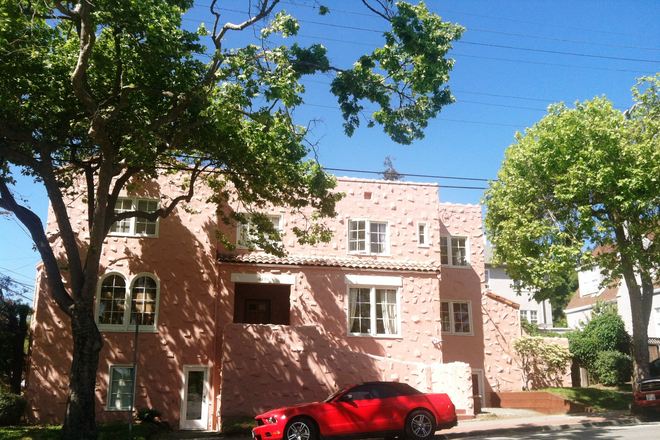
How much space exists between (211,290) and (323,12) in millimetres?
10596

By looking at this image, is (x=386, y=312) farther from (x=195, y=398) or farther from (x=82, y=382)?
(x=82, y=382)

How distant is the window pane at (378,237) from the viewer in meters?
21.7

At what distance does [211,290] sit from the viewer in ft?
63.0

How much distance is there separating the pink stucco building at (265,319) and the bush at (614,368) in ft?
11.5

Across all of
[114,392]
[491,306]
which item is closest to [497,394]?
[491,306]

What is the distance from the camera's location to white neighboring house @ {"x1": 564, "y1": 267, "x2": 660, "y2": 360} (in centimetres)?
2725

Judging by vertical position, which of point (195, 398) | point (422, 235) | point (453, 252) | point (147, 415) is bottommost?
point (147, 415)

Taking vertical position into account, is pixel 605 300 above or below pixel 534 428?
above

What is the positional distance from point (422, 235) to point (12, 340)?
1481cm

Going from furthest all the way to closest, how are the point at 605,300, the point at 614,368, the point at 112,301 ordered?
the point at 605,300 → the point at 614,368 → the point at 112,301

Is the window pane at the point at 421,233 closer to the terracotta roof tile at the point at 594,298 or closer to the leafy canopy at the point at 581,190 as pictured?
the leafy canopy at the point at 581,190

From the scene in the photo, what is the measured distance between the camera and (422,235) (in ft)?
72.4

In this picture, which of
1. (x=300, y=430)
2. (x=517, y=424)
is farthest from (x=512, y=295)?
(x=300, y=430)

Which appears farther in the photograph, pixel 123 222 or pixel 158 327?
pixel 123 222
